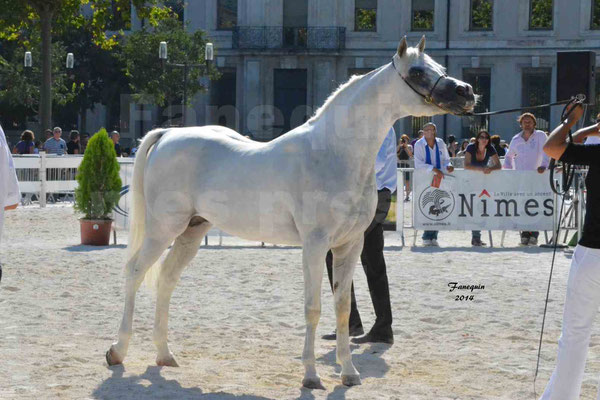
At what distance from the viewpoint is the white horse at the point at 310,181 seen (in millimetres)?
5957

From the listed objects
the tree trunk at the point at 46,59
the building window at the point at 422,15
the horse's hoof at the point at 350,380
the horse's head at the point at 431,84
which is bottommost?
the horse's hoof at the point at 350,380

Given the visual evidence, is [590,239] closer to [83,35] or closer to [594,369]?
[594,369]

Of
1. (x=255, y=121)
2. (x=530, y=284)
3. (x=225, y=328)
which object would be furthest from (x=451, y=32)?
(x=225, y=328)

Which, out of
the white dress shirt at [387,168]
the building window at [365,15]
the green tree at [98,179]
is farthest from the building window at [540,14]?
the white dress shirt at [387,168]

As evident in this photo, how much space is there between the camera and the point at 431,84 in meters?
5.81

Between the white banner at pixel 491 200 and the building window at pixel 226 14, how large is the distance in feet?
120

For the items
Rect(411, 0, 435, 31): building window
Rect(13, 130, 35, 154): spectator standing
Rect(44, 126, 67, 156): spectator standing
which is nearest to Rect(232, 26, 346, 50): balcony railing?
Rect(411, 0, 435, 31): building window

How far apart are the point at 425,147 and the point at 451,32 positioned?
33.7 meters

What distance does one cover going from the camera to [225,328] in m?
7.89

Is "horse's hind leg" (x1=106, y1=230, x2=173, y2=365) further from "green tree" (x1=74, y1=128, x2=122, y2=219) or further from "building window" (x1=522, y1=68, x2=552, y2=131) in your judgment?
"building window" (x1=522, y1=68, x2=552, y2=131)

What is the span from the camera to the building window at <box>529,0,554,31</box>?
4678 cm

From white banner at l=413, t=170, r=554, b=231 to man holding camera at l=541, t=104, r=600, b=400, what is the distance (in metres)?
9.34

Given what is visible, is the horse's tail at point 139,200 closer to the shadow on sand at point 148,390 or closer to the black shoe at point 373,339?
the shadow on sand at point 148,390

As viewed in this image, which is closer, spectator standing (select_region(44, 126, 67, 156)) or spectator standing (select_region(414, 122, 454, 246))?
spectator standing (select_region(414, 122, 454, 246))
